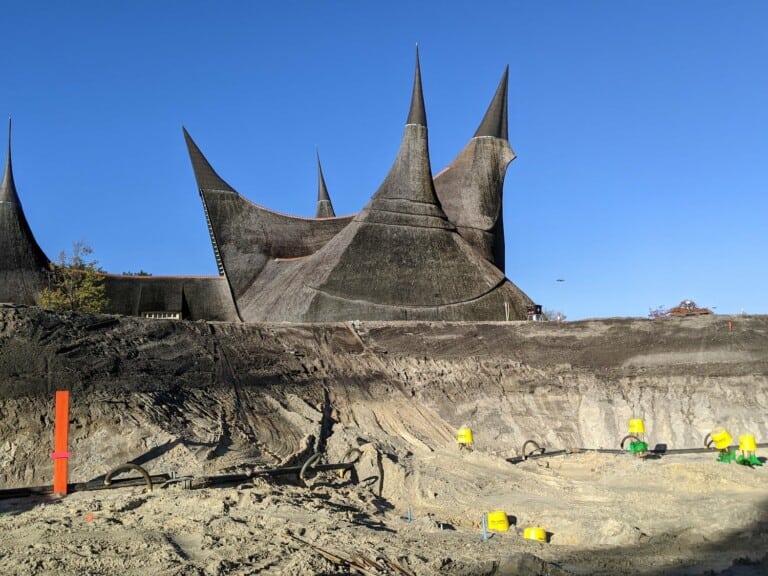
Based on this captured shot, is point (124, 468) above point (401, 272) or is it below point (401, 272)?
below

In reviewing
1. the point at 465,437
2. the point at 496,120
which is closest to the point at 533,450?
the point at 465,437

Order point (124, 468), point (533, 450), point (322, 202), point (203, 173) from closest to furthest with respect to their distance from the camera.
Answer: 1. point (124, 468)
2. point (533, 450)
3. point (203, 173)
4. point (322, 202)

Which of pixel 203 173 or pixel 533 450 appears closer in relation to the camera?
pixel 533 450

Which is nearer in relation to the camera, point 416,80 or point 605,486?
point 605,486

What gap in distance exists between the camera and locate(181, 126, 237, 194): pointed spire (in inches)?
1561

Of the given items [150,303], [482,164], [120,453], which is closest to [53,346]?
[120,453]

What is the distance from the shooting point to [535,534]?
10.2 m

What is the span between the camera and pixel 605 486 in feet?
46.3

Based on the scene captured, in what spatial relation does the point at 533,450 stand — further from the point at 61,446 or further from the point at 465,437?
the point at 61,446

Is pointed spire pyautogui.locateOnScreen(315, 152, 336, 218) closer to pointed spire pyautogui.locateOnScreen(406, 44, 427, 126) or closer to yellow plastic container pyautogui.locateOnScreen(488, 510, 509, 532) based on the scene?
pointed spire pyautogui.locateOnScreen(406, 44, 427, 126)

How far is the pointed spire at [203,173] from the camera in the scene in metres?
39.7

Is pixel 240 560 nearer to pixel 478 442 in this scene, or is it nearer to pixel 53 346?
pixel 53 346

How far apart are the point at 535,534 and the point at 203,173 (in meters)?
33.2

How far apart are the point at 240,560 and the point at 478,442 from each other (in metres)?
12.2
